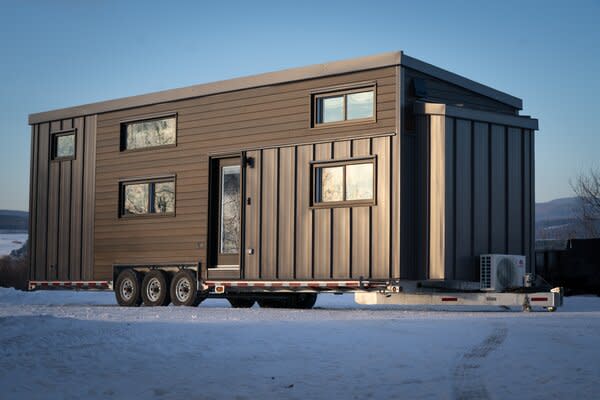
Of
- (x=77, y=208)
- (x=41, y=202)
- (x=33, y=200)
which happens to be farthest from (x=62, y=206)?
(x=33, y=200)

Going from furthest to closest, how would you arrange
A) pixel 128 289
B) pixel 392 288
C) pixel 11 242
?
pixel 11 242, pixel 128 289, pixel 392 288

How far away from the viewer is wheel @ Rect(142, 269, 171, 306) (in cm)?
1989

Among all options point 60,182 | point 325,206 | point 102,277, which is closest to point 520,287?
point 325,206

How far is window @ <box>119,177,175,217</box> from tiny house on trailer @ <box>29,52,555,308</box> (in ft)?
0.13

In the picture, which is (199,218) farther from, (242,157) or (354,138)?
(354,138)

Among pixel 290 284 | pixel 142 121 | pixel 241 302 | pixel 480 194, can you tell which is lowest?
pixel 241 302

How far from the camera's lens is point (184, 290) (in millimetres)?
19781

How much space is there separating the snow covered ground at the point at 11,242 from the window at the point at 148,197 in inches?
1997

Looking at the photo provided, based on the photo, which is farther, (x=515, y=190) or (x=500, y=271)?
(x=515, y=190)

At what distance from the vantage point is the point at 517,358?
940 cm

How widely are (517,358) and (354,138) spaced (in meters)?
8.41

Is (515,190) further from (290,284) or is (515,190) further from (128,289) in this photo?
(128,289)

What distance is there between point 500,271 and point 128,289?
9.03 meters

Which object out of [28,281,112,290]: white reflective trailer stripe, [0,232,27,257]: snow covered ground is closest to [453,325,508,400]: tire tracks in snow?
[28,281,112,290]: white reflective trailer stripe
